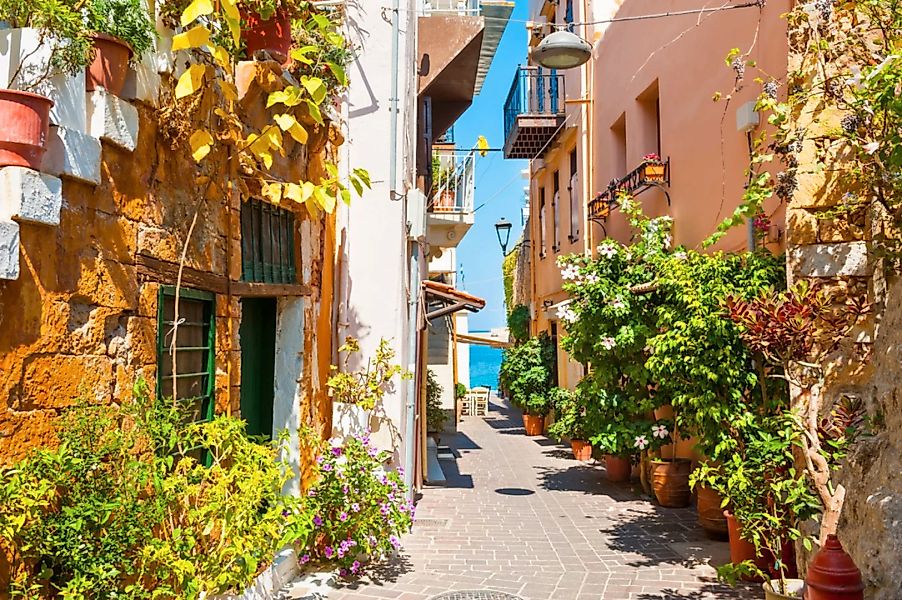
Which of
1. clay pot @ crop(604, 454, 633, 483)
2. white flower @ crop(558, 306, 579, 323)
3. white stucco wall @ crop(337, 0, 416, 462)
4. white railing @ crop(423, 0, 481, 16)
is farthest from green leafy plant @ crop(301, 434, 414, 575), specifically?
white railing @ crop(423, 0, 481, 16)

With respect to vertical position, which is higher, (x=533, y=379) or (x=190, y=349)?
(x=190, y=349)

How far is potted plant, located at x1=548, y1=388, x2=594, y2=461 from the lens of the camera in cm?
1011

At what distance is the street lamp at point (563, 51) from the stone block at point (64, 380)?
5920 millimetres

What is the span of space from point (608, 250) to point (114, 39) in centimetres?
662

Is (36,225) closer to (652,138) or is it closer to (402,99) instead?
(402,99)

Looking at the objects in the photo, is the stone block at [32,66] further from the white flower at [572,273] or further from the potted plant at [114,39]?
the white flower at [572,273]

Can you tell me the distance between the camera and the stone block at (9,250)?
3.13 meters

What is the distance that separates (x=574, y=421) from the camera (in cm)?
1173

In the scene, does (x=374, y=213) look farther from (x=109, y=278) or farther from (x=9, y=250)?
(x=9, y=250)

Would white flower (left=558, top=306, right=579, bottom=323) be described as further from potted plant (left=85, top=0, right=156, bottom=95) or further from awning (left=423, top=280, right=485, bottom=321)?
potted plant (left=85, top=0, right=156, bottom=95)

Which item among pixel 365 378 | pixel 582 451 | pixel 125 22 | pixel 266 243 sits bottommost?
pixel 582 451

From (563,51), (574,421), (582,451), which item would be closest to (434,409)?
(582,451)

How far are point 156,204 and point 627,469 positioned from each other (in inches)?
352

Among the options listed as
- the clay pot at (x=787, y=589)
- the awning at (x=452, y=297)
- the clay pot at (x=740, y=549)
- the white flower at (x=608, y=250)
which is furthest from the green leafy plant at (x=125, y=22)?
the awning at (x=452, y=297)
